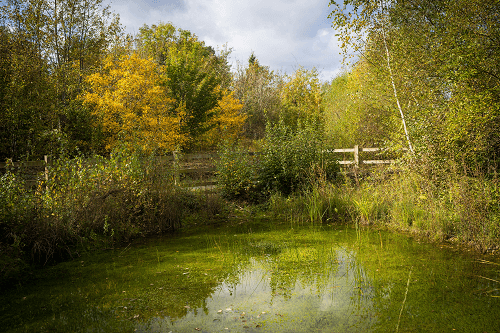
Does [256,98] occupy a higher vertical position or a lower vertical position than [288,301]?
higher

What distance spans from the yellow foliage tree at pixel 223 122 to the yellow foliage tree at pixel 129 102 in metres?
3.51

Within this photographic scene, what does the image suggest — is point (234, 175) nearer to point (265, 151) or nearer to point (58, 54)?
point (265, 151)

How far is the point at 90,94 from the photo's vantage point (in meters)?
13.0

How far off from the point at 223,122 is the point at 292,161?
1059cm

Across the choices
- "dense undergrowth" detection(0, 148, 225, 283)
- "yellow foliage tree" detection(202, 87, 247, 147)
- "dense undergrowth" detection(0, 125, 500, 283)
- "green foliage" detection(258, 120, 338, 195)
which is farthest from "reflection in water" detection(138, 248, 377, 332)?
"yellow foliage tree" detection(202, 87, 247, 147)

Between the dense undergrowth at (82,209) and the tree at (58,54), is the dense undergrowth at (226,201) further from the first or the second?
the tree at (58,54)

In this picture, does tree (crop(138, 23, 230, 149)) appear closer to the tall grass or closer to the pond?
the tall grass

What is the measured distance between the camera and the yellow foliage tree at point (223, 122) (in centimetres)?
1820

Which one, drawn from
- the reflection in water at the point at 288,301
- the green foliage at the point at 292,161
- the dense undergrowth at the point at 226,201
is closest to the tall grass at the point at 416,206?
the dense undergrowth at the point at 226,201

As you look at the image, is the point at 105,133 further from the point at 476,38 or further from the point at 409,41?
the point at 476,38

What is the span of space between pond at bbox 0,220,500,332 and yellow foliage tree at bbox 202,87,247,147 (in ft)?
42.3

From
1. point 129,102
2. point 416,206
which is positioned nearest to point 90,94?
point 129,102

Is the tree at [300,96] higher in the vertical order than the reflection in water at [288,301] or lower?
higher

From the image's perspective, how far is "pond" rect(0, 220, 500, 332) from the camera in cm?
301
